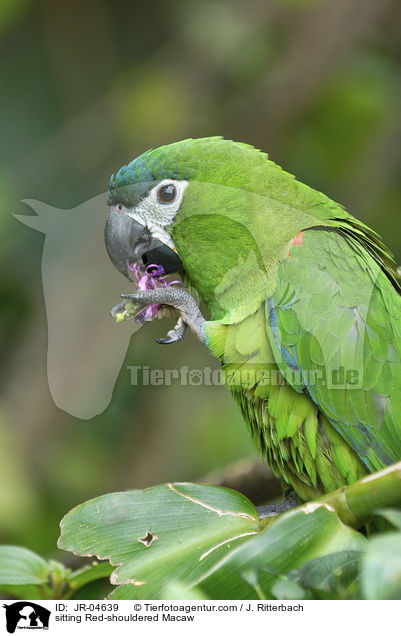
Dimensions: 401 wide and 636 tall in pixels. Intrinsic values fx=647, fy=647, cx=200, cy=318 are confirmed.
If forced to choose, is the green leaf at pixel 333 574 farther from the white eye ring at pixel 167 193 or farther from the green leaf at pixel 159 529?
the white eye ring at pixel 167 193

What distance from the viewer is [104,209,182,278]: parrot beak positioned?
1.65m

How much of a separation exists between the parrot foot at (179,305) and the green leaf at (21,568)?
0.55 meters

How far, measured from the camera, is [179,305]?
1573 mm

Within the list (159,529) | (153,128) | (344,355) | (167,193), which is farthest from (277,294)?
(153,128)

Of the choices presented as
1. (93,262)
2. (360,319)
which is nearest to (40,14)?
(93,262)

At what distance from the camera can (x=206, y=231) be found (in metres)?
1.61

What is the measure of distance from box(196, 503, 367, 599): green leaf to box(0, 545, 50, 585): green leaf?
14.8 inches

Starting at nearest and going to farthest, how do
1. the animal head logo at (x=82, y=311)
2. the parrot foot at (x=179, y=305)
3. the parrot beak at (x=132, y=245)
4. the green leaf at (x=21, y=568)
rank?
the green leaf at (x=21, y=568)
the parrot foot at (x=179, y=305)
the parrot beak at (x=132, y=245)
the animal head logo at (x=82, y=311)

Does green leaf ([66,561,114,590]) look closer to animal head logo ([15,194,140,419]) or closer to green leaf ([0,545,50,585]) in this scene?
green leaf ([0,545,50,585])

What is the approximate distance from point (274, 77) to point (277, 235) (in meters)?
2.00

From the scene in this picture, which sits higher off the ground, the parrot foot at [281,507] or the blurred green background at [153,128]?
the blurred green background at [153,128]

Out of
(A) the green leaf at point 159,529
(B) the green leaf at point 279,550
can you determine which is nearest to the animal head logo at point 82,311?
(A) the green leaf at point 159,529

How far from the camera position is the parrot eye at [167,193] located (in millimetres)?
1604

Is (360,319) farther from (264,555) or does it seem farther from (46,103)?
(46,103)
